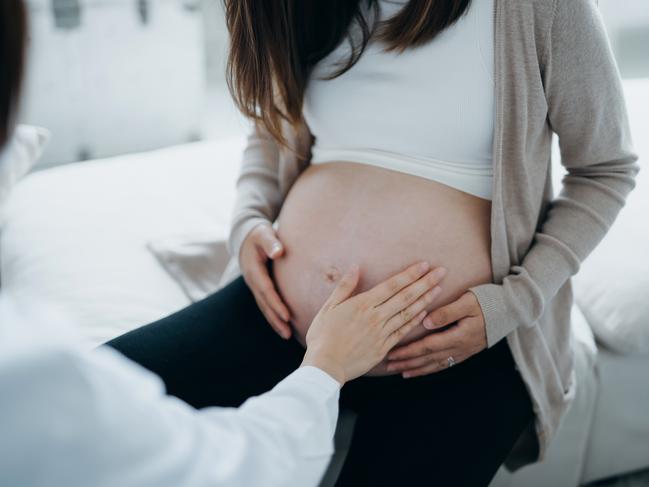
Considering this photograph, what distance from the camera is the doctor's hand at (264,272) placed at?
0.90 metres

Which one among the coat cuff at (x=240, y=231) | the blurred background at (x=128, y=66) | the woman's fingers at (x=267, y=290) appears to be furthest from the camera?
the blurred background at (x=128, y=66)

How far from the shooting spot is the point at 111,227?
4.49 feet

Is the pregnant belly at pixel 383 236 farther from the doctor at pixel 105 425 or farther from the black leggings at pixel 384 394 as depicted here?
the doctor at pixel 105 425

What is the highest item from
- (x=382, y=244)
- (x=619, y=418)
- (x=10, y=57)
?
(x=10, y=57)

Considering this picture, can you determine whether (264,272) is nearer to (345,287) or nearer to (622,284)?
(345,287)

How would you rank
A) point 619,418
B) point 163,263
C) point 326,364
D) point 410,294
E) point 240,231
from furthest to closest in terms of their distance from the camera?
1. point 163,263
2. point 619,418
3. point 240,231
4. point 410,294
5. point 326,364

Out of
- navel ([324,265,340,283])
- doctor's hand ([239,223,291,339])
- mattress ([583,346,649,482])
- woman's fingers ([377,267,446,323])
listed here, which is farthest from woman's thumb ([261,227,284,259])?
mattress ([583,346,649,482])

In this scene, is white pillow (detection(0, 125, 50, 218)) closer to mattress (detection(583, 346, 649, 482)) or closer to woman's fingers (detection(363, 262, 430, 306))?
woman's fingers (detection(363, 262, 430, 306))

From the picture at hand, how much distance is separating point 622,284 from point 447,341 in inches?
18.3

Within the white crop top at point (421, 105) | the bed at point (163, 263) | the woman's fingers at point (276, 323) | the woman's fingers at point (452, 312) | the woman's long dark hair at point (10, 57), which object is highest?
the woman's long dark hair at point (10, 57)

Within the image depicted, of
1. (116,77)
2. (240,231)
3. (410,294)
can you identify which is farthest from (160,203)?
(410,294)

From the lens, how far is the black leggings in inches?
31.4

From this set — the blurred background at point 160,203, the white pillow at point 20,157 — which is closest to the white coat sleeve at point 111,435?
the blurred background at point 160,203

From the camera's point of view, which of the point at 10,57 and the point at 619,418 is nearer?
the point at 10,57
